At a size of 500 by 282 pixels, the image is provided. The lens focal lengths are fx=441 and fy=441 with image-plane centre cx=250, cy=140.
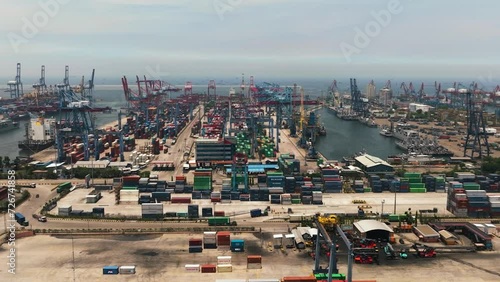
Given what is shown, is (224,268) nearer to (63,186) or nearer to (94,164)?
(63,186)

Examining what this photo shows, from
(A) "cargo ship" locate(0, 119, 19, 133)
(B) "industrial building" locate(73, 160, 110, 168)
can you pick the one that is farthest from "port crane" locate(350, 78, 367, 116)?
(A) "cargo ship" locate(0, 119, 19, 133)

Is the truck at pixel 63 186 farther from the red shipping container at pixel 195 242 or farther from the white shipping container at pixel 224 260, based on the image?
the white shipping container at pixel 224 260

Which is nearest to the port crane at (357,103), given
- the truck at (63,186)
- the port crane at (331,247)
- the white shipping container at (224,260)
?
the truck at (63,186)

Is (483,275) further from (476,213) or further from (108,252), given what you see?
(108,252)

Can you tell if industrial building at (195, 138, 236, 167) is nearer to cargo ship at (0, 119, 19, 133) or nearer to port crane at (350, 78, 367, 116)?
cargo ship at (0, 119, 19, 133)

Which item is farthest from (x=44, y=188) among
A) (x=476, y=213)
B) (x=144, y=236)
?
(x=476, y=213)

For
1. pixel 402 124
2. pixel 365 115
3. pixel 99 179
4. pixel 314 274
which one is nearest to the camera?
pixel 314 274
